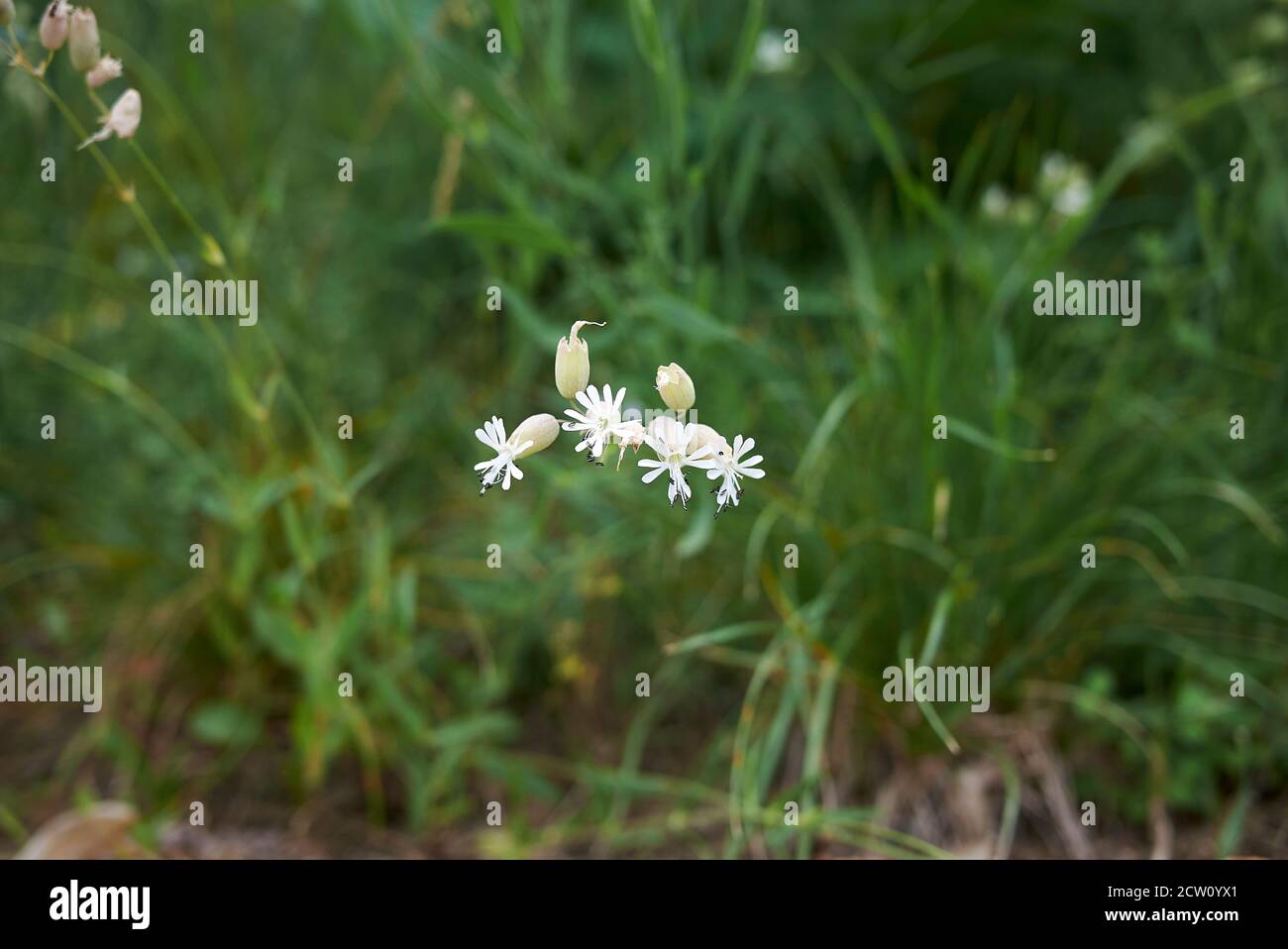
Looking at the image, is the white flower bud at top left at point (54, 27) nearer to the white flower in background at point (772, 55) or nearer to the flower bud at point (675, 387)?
the flower bud at point (675, 387)

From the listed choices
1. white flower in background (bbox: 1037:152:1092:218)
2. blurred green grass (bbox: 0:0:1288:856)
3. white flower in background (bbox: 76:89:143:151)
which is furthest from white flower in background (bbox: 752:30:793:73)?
white flower in background (bbox: 76:89:143:151)

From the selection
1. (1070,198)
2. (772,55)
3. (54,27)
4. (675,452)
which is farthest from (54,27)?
(1070,198)

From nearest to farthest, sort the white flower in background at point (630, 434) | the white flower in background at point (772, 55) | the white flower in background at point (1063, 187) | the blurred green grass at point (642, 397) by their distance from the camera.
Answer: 1. the white flower in background at point (630, 434)
2. the blurred green grass at point (642, 397)
3. the white flower in background at point (1063, 187)
4. the white flower in background at point (772, 55)

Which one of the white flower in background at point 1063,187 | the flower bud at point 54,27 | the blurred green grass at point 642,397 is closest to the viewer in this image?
the flower bud at point 54,27

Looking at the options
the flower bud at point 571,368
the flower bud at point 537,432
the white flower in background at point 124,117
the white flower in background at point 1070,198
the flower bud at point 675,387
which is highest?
the white flower in background at point 1070,198

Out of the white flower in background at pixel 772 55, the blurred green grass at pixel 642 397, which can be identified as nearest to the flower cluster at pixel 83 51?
the blurred green grass at pixel 642 397

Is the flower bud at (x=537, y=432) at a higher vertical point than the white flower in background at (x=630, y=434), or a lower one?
higher
